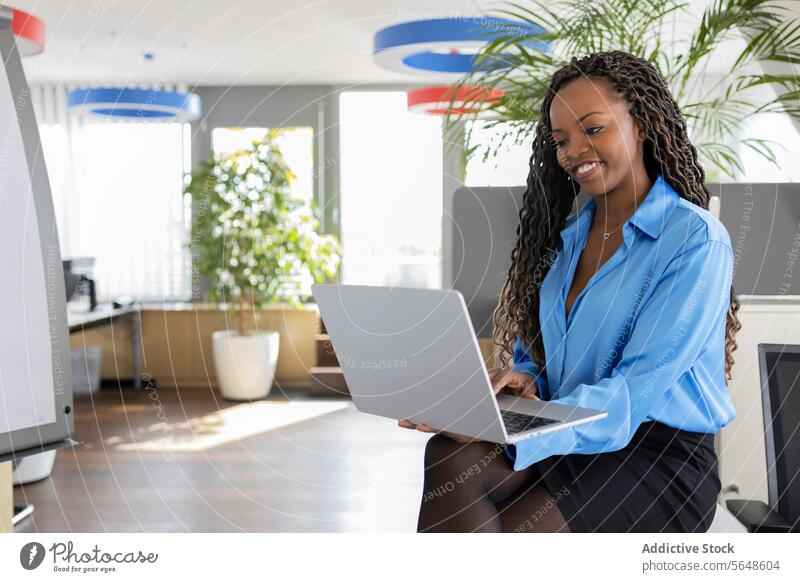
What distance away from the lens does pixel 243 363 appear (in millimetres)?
5363

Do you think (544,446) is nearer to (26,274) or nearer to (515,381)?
(515,381)

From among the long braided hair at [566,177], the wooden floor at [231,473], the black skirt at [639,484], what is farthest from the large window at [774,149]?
the black skirt at [639,484]

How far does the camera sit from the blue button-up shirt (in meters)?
1.25

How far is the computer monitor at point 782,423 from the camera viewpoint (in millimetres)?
1365

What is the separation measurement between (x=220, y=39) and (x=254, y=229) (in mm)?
1259

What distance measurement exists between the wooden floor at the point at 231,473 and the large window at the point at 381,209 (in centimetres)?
173

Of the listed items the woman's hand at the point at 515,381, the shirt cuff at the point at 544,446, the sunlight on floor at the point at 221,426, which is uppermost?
the woman's hand at the point at 515,381

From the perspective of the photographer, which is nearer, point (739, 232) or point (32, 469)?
point (739, 232)

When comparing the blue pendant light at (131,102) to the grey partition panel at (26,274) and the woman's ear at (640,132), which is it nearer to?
the grey partition panel at (26,274)

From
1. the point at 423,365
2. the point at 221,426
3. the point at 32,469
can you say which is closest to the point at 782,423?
the point at 423,365

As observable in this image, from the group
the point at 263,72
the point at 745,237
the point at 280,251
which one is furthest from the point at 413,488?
the point at 263,72

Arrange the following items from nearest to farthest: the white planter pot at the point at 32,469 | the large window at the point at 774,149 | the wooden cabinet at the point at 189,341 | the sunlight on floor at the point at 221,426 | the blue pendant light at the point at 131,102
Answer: the white planter pot at the point at 32,469 → the sunlight on floor at the point at 221,426 → the blue pendant light at the point at 131,102 → the large window at the point at 774,149 → the wooden cabinet at the point at 189,341

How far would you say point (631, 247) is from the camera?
54.9 inches
